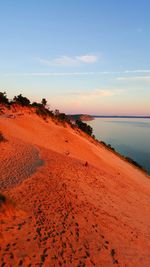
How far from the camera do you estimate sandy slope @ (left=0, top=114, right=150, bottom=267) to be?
26.8ft

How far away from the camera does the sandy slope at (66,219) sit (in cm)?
816

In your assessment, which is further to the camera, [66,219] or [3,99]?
[3,99]

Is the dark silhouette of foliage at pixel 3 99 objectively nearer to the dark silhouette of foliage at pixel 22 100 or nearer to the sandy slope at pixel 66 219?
the dark silhouette of foliage at pixel 22 100

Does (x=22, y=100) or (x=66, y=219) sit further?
(x=22, y=100)

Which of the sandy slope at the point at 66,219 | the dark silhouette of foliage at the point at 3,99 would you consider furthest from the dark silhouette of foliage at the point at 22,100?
the sandy slope at the point at 66,219

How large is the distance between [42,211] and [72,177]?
6.15m

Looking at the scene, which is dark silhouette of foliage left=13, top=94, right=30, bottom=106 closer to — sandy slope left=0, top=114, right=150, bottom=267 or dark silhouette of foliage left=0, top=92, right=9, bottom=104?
dark silhouette of foliage left=0, top=92, right=9, bottom=104

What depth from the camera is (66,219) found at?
1032 centimetres

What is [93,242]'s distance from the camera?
375 inches

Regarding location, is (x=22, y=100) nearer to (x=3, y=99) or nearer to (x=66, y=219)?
(x=3, y=99)

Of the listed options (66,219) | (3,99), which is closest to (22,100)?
(3,99)

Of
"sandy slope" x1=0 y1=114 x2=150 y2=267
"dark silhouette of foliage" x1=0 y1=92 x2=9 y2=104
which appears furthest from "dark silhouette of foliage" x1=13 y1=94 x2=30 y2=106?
"sandy slope" x1=0 y1=114 x2=150 y2=267

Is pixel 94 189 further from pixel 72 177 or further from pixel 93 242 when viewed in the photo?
pixel 93 242

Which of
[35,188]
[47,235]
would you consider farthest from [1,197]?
[35,188]
